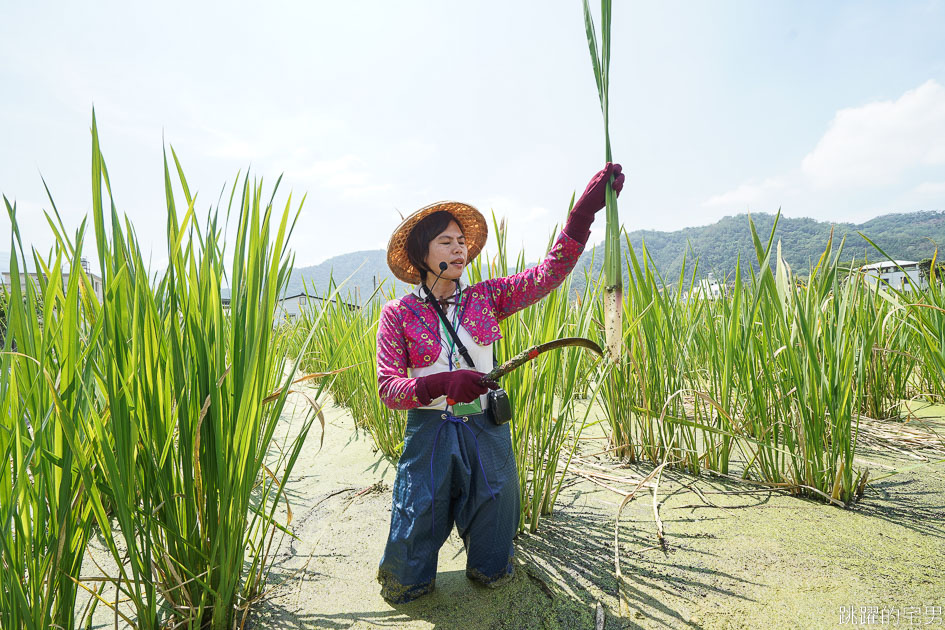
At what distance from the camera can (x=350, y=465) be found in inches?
92.4

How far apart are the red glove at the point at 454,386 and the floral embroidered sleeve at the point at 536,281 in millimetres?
382

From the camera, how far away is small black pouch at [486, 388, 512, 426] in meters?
1.18

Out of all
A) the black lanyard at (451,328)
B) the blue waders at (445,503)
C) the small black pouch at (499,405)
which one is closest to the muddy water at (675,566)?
the blue waders at (445,503)

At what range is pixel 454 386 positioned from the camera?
107cm

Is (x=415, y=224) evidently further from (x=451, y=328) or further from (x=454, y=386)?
(x=454, y=386)

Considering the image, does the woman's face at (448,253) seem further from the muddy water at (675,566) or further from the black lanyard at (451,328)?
the muddy water at (675,566)

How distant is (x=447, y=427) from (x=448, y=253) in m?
0.47

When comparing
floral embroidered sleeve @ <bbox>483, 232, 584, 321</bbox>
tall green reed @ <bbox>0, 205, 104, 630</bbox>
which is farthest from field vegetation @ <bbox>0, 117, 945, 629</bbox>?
floral embroidered sleeve @ <bbox>483, 232, 584, 321</bbox>

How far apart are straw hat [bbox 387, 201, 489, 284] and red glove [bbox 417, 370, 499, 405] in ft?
1.56

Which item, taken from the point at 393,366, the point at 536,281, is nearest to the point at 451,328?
the point at 393,366

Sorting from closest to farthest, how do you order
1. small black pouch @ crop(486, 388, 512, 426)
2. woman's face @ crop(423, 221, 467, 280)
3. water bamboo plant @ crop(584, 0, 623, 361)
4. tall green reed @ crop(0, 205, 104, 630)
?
1. tall green reed @ crop(0, 205, 104, 630)
2. water bamboo plant @ crop(584, 0, 623, 361)
3. small black pouch @ crop(486, 388, 512, 426)
4. woman's face @ crop(423, 221, 467, 280)

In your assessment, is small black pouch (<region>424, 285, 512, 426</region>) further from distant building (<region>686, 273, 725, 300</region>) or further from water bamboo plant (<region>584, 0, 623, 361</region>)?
distant building (<region>686, 273, 725, 300</region>)

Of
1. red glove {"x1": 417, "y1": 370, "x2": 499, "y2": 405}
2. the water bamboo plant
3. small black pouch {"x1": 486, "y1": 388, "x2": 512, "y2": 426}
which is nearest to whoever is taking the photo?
the water bamboo plant

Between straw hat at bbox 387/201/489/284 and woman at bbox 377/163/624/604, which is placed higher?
straw hat at bbox 387/201/489/284
